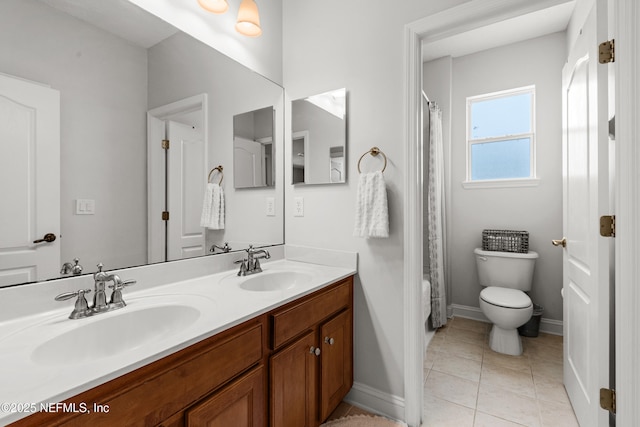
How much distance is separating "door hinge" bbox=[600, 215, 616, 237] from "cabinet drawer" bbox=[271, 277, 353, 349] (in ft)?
3.63

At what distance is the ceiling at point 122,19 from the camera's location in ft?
3.50

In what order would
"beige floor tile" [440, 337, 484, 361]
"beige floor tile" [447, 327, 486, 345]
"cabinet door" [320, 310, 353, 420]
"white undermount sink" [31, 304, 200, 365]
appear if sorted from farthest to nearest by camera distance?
"beige floor tile" [447, 327, 486, 345], "beige floor tile" [440, 337, 484, 361], "cabinet door" [320, 310, 353, 420], "white undermount sink" [31, 304, 200, 365]

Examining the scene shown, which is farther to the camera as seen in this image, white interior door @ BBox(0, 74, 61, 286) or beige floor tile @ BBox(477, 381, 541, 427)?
beige floor tile @ BBox(477, 381, 541, 427)

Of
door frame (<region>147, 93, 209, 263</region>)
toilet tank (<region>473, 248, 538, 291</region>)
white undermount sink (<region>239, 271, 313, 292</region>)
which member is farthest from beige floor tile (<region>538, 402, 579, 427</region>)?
door frame (<region>147, 93, 209, 263</region>)

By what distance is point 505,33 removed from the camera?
2.54 m

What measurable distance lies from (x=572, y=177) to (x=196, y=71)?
2.05 metres

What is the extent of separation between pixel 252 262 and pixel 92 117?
3.12 ft

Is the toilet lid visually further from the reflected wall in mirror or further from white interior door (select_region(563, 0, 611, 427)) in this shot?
the reflected wall in mirror

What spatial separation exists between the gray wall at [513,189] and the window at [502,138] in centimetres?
7

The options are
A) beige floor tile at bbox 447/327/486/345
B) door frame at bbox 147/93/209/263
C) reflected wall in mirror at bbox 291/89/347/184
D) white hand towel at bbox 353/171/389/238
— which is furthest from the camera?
beige floor tile at bbox 447/327/486/345

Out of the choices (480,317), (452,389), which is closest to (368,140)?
(452,389)

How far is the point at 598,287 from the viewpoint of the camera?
1.17m

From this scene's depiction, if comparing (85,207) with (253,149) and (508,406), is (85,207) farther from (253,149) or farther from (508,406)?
(508,406)

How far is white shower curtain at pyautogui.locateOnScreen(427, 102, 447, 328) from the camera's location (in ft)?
8.38
